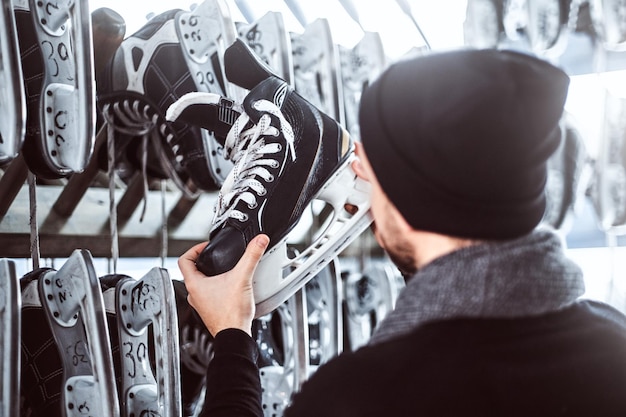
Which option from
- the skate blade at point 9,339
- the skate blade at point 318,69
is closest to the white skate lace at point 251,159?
the skate blade at point 9,339

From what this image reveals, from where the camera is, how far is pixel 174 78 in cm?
104

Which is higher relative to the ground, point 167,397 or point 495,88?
point 495,88

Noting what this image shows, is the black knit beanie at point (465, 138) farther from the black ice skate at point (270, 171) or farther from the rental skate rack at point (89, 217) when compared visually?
the rental skate rack at point (89, 217)

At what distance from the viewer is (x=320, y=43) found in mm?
1254

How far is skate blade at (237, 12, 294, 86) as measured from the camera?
1.13m

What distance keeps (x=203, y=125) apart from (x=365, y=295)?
0.85 metres

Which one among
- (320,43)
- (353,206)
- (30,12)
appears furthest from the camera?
(320,43)

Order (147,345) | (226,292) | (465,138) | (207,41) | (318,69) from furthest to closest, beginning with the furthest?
(318,69) < (207,41) < (147,345) < (226,292) < (465,138)

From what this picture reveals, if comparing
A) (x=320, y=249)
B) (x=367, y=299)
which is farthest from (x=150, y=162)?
(x=367, y=299)

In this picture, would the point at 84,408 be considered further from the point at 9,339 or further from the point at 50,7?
the point at 50,7

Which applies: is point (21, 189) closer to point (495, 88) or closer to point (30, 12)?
point (30, 12)

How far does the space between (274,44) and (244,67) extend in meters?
0.25

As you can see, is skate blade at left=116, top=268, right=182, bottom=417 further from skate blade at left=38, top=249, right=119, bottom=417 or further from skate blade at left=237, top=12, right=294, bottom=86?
skate blade at left=237, top=12, right=294, bottom=86

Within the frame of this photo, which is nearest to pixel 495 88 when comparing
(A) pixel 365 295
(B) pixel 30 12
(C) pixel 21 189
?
(B) pixel 30 12
